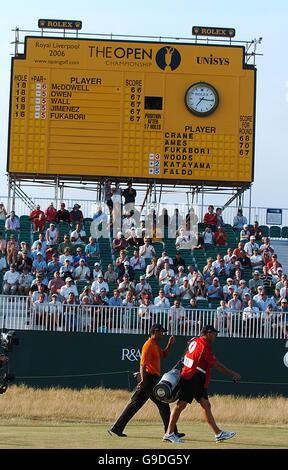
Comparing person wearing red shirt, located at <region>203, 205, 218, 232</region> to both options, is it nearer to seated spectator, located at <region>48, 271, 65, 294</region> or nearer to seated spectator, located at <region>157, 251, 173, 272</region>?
seated spectator, located at <region>157, 251, 173, 272</region>

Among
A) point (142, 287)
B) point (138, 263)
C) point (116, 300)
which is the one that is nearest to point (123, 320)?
point (116, 300)

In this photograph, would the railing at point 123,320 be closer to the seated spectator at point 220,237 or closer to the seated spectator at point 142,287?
the seated spectator at point 142,287

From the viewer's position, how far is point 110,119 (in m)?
40.2

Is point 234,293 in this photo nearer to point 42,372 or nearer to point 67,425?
point 42,372

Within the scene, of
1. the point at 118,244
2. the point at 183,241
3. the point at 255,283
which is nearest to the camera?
the point at 255,283

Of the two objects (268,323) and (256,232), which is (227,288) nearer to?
(268,323)

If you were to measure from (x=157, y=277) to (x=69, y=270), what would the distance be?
2.56 metres

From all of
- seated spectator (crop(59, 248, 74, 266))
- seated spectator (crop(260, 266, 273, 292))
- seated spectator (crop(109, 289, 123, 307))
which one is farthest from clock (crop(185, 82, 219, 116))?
seated spectator (crop(109, 289, 123, 307))

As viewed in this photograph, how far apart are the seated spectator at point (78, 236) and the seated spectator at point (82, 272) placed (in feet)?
7.51

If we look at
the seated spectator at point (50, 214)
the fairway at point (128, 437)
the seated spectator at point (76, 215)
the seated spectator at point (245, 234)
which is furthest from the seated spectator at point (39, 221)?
the fairway at point (128, 437)

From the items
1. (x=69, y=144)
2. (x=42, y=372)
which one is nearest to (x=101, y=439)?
(x=42, y=372)

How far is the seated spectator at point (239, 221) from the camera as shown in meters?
40.1

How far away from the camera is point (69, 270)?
35188 mm

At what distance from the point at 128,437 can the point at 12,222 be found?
1968 centimetres
